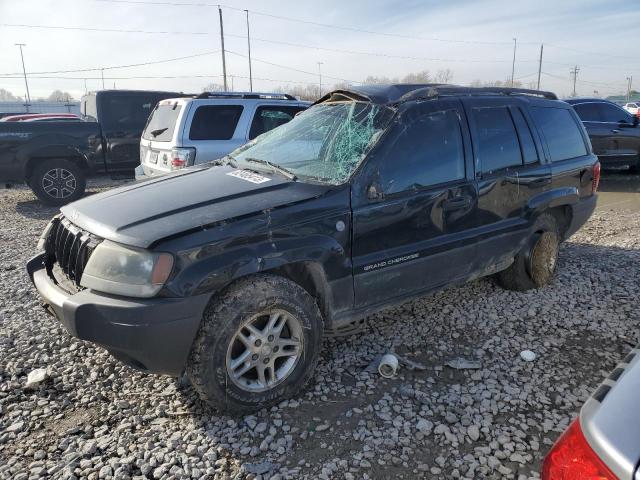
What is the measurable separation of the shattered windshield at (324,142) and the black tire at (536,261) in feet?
6.37

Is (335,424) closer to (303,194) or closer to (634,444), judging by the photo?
(303,194)

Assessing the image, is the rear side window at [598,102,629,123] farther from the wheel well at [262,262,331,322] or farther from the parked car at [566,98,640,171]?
the wheel well at [262,262,331,322]

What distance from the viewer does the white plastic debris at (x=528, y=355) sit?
3362mm

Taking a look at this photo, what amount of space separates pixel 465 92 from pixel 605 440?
3.17m

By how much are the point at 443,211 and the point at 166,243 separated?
1950 mm

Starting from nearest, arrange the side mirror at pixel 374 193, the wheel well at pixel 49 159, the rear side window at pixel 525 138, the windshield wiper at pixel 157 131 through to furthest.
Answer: the side mirror at pixel 374 193
the rear side window at pixel 525 138
the windshield wiper at pixel 157 131
the wheel well at pixel 49 159

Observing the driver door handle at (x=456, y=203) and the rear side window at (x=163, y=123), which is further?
the rear side window at (x=163, y=123)

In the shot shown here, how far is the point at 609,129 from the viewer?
995cm

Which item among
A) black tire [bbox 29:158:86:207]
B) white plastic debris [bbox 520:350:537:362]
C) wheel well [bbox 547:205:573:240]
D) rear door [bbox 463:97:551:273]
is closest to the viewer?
white plastic debris [bbox 520:350:537:362]

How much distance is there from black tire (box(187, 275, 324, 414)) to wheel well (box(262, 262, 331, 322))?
0.10m

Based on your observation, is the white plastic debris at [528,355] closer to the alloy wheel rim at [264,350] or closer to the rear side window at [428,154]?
the rear side window at [428,154]

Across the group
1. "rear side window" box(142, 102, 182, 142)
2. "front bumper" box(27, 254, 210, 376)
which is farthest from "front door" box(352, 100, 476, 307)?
"rear side window" box(142, 102, 182, 142)

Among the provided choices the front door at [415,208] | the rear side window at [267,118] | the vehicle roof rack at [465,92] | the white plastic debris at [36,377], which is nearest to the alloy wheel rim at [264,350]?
the front door at [415,208]

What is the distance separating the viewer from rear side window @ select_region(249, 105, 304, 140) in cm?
729
